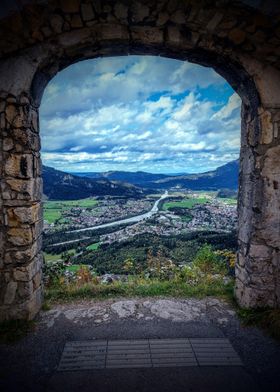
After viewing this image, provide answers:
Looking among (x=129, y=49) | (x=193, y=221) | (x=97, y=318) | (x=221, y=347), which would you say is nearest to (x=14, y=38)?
(x=129, y=49)

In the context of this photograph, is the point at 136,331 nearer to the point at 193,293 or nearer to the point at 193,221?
the point at 193,293

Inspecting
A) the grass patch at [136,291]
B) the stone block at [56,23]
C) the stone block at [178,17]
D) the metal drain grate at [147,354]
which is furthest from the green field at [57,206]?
the stone block at [178,17]

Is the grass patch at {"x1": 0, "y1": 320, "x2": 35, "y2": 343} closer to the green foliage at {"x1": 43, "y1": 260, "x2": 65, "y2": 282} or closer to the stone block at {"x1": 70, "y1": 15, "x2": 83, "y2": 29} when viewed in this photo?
the green foliage at {"x1": 43, "y1": 260, "x2": 65, "y2": 282}

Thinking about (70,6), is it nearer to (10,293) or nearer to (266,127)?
(266,127)

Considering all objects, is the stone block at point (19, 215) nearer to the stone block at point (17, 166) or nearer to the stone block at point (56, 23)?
the stone block at point (17, 166)

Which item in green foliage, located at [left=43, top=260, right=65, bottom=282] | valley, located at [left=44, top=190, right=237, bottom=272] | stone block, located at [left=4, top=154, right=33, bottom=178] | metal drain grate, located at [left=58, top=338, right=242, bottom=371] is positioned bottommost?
valley, located at [left=44, top=190, right=237, bottom=272]

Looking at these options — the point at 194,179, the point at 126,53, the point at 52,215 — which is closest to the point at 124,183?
the point at 194,179

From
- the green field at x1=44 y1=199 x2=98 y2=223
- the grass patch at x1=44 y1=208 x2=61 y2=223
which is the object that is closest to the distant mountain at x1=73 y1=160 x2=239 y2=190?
the green field at x1=44 y1=199 x2=98 y2=223

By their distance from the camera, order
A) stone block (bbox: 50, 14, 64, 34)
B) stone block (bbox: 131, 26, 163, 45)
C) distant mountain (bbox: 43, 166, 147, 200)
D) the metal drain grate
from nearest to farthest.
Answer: the metal drain grate, stone block (bbox: 50, 14, 64, 34), stone block (bbox: 131, 26, 163, 45), distant mountain (bbox: 43, 166, 147, 200)
